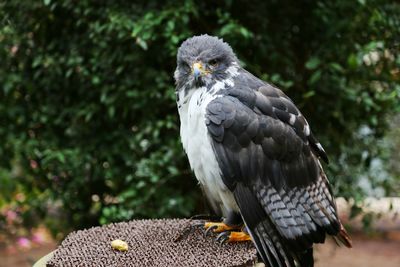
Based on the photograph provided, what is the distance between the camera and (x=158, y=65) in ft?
14.2

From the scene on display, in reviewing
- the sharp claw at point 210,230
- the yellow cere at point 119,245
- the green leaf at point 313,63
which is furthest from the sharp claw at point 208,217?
the green leaf at point 313,63

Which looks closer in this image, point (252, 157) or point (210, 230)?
point (252, 157)

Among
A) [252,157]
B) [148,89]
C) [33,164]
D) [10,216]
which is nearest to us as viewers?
[252,157]

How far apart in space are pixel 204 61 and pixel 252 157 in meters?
0.51

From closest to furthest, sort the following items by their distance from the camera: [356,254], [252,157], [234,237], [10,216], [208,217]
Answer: [252,157] → [234,237] → [208,217] → [10,216] → [356,254]

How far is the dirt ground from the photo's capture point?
21.3ft

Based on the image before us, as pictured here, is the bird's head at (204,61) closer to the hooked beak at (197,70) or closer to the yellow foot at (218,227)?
the hooked beak at (197,70)

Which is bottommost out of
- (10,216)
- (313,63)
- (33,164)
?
(10,216)

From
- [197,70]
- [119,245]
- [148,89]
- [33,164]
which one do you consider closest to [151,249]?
[119,245]

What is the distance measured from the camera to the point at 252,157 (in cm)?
293

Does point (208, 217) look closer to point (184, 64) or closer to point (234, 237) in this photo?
point (234, 237)

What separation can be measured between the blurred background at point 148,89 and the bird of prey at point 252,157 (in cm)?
92

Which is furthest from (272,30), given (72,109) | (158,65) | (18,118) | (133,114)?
(18,118)

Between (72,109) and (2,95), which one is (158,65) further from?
(2,95)
